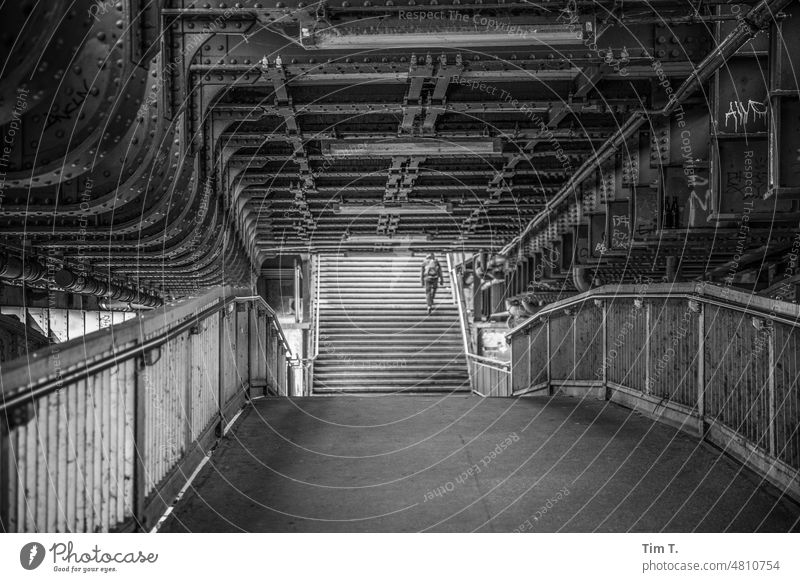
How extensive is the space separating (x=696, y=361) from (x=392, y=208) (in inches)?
455

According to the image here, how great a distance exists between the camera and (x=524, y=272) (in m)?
22.4

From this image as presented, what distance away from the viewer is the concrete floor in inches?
162

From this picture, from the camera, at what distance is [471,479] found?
4938 millimetres

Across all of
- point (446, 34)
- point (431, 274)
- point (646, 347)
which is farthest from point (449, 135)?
point (431, 274)

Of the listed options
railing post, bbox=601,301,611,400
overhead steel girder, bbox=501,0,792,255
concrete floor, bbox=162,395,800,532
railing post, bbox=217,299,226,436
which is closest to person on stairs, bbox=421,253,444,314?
overhead steel girder, bbox=501,0,792,255

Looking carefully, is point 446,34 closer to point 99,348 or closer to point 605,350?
point 605,350

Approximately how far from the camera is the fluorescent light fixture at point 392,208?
54.7 ft

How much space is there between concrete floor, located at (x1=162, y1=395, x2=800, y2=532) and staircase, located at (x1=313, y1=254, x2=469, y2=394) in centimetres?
1415

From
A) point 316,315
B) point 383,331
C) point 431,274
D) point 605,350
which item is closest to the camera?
point 605,350

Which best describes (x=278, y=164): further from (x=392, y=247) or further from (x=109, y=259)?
(x=392, y=247)

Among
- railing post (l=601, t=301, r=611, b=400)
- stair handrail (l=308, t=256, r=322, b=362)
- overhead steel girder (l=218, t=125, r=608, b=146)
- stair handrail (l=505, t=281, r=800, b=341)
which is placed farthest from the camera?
stair handrail (l=308, t=256, r=322, b=362)

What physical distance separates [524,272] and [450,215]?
4.93 meters

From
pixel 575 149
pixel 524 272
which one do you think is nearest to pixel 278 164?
pixel 575 149

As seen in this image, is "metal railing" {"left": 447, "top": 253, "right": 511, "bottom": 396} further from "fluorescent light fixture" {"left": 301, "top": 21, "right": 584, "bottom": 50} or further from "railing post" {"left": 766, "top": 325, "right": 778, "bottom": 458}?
"railing post" {"left": 766, "top": 325, "right": 778, "bottom": 458}
